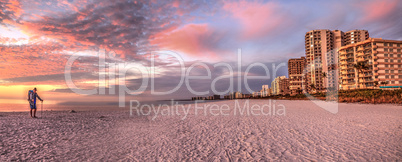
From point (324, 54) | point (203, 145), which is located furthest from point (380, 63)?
point (203, 145)

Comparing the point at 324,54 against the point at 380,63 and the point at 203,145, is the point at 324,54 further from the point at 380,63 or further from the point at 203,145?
the point at 203,145

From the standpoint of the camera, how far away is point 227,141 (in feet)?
26.5

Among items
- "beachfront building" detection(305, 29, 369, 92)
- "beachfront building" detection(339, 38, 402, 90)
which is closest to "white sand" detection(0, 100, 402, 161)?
"beachfront building" detection(339, 38, 402, 90)

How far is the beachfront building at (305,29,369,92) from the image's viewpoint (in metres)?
107

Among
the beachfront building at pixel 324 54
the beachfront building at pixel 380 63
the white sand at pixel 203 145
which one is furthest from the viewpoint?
the beachfront building at pixel 324 54

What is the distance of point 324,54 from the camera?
113 metres

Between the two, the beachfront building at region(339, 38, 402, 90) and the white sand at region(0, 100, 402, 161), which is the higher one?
the beachfront building at region(339, 38, 402, 90)

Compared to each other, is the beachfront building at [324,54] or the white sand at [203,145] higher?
the beachfront building at [324,54]

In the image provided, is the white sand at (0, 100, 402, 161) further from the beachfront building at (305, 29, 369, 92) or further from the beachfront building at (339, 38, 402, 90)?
the beachfront building at (305, 29, 369, 92)

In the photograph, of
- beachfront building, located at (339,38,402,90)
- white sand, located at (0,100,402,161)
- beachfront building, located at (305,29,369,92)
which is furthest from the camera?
beachfront building, located at (305,29,369,92)

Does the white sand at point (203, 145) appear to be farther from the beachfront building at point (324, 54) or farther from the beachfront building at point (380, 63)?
the beachfront building at point (324, 54)

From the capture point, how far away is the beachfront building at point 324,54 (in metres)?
107

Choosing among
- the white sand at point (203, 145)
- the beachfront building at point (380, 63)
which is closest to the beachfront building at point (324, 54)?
the beachfront building at point (380, 63)

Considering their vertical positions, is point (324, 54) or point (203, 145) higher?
point (324, 54)
